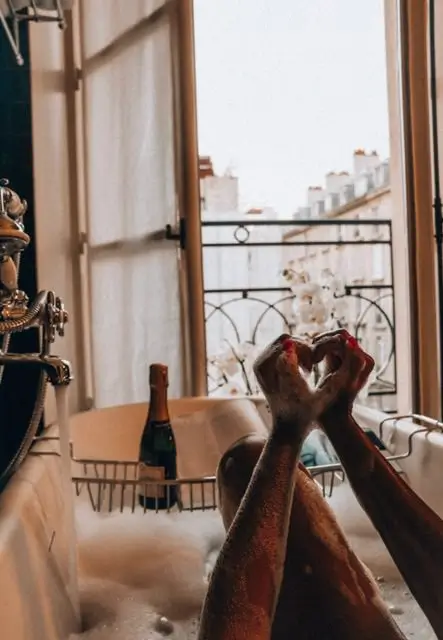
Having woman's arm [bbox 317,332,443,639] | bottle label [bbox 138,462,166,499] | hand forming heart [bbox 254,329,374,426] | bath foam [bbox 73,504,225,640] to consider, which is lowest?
bath foam [bbox 73,504,225,640]

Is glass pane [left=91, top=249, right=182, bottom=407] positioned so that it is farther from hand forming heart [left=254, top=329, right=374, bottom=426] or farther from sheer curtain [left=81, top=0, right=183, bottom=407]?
hand forming heart [left=254, top=329, right=374, bottom=426]

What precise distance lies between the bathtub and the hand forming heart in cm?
33

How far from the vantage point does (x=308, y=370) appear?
488 millimetres

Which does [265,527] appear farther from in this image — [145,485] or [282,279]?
[282,279]

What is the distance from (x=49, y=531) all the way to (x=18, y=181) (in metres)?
0.76

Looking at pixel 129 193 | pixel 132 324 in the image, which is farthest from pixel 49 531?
pixel 129 193

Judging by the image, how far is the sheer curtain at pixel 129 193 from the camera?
1.89m

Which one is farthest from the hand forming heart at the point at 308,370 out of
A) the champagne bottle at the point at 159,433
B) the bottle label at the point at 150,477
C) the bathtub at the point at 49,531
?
the champagne bottle at the point at 159,433

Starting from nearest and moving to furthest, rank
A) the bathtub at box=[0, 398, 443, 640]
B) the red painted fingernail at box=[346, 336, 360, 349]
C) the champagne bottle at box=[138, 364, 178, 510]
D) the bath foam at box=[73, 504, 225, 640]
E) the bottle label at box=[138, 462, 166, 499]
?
the red painted fingernail at box=[346, 336, 360, 349] < the bathtub at box=[0, 398, 443, 640] < the bath foam at box=[73, 504, 225, 640] < the bottle label at box=[138, 462, 166, 499] < the champagne bottle at box=[138, 364, 178, 510]

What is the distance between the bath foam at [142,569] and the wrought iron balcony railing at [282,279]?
1106 mm

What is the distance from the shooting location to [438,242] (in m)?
2.04

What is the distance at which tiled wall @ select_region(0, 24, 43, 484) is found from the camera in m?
1.30

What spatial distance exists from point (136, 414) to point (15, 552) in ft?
3.06

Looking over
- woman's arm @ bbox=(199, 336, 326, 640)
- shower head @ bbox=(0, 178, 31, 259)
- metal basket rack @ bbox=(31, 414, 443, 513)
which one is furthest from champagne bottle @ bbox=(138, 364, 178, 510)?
woman's arm @ bbox=(199, 336, 326, 640)
